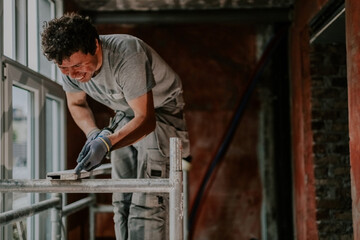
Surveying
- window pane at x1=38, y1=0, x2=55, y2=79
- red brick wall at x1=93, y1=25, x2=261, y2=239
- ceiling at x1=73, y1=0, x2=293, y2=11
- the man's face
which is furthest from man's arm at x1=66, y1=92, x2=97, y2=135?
Answer: red brick wall at x1=93, y1=25, x2=261, y2=239

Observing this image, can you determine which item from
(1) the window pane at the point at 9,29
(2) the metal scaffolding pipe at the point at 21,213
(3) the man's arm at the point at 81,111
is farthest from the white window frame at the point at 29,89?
(3) the man's arm at the point at 81,111

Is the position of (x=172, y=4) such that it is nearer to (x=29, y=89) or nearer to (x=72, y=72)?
(x=29, y=89)

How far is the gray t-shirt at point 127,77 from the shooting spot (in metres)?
1.75

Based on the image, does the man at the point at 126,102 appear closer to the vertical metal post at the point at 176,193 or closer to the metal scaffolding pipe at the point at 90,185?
the metal scaffolding pipe at the point at 90,185

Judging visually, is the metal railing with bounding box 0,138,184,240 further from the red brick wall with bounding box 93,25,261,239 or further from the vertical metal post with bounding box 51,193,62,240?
the red brick wall with bounding box 93,25,261,239

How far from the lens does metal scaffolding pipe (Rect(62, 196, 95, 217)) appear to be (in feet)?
9.67

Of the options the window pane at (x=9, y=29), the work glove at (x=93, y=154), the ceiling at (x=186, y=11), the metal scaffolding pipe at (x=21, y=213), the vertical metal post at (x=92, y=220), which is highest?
the ceiling at (x=186, y=11)

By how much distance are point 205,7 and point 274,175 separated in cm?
145

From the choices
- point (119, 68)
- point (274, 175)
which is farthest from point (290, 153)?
point (119, 68)

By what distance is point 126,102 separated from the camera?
192 cm

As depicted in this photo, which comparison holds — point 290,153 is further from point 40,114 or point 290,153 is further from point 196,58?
point 40,114

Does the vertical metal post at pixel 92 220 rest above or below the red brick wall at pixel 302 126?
below

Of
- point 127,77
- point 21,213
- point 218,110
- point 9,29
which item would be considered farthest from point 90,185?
point 218,110

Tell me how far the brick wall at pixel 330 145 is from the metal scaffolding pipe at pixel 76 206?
5.36 feet
